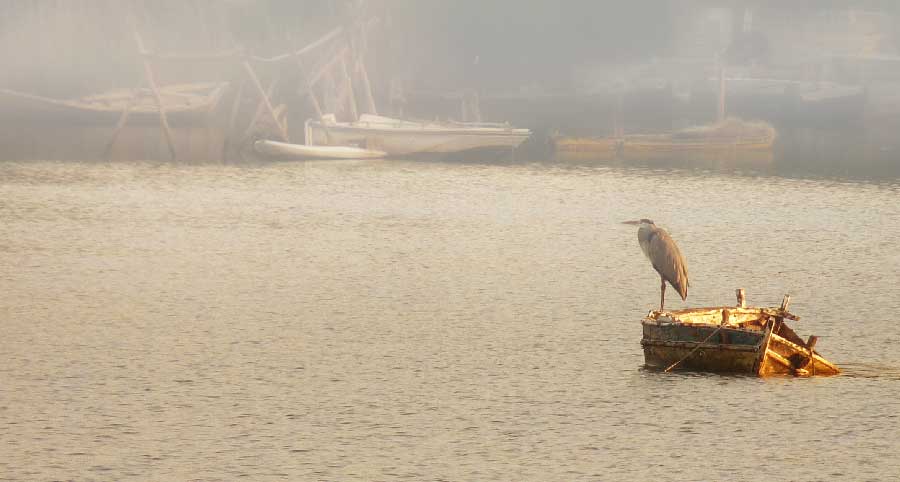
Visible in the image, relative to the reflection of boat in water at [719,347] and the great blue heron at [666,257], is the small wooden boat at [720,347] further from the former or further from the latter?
→ the great blue heron at [666,257]

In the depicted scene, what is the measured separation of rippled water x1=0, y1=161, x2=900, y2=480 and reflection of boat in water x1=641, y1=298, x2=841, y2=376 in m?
0.40

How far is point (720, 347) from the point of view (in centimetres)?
3188

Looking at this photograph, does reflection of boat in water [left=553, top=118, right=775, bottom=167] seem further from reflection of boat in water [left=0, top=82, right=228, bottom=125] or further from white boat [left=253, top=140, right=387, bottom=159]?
reflection of boat in water [left=0, top=82, right=228, bottom=125]

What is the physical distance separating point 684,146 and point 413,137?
20280 millimetres

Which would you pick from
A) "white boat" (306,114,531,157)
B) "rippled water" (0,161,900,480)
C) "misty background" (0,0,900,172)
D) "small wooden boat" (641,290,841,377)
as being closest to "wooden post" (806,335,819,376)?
"small wooden boat" (641,290,841,377)

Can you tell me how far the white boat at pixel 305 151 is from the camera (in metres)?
88.2

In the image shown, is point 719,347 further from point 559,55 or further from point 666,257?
point 559,55

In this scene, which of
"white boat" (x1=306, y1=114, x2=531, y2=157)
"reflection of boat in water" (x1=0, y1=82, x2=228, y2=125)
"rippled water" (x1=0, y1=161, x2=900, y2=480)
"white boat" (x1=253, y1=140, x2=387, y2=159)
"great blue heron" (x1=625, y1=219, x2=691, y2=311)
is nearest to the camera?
"rippled water" (x1=0, y1=161, x2=900, y2=480)

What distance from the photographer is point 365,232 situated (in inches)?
2309

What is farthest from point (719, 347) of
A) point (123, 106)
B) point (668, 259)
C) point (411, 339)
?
point (123, 106)

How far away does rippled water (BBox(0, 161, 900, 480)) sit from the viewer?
27141 mm

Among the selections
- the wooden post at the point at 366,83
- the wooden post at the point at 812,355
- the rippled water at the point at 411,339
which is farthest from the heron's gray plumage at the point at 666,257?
the wooden post at the point at 366,83

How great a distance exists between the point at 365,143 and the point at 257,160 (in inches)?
260

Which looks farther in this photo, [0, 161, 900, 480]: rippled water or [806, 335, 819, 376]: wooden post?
[806, 335, 819, 376]: wooden post
